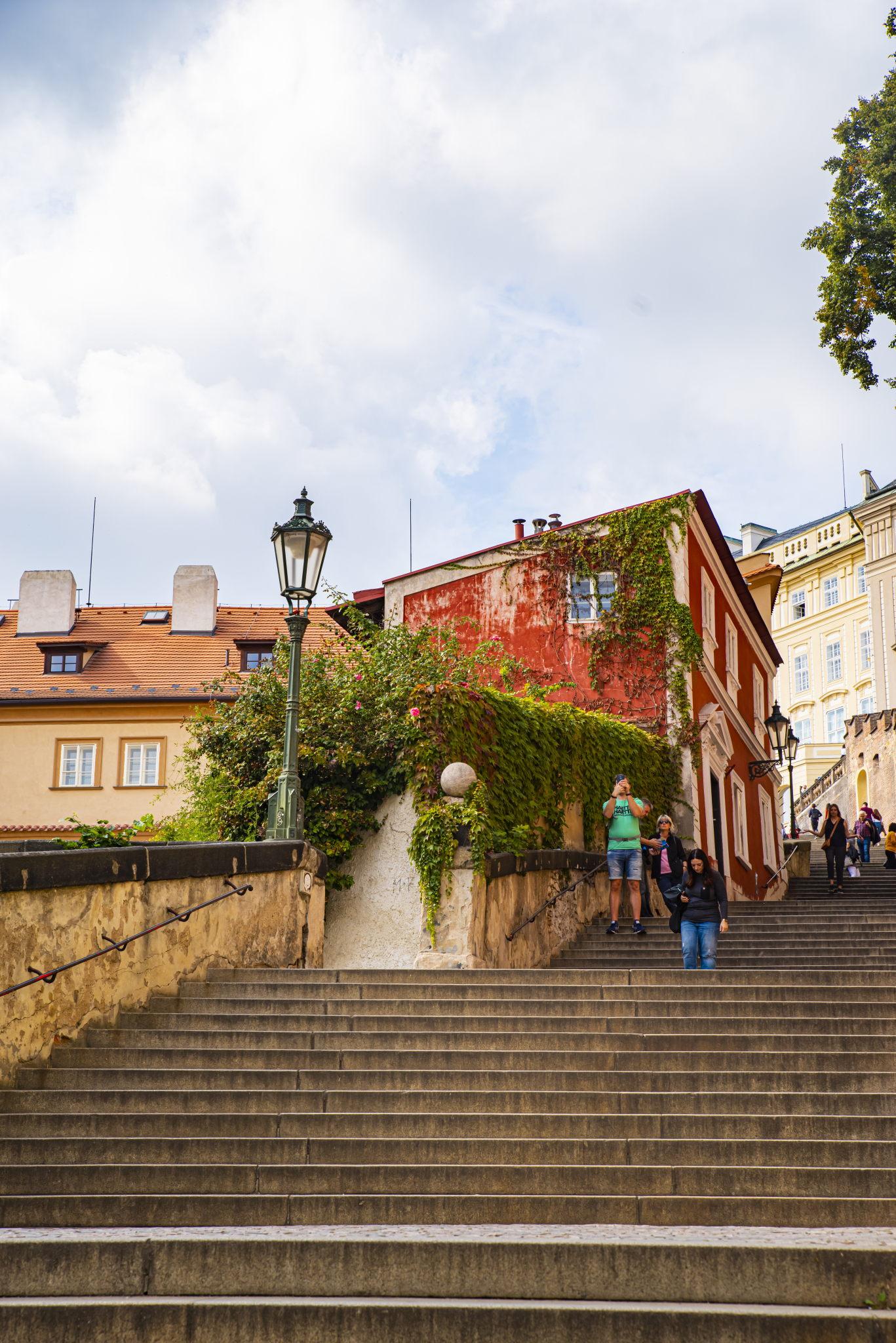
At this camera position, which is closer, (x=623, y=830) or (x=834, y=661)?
(x=623, y=830)

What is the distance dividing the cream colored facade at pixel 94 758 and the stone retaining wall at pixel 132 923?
20.9 meters

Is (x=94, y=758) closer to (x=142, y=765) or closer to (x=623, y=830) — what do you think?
(x=142, y=765)

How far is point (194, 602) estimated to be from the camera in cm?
3409

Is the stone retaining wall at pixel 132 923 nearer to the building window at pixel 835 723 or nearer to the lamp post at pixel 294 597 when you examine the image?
the lamp post at pixel 294 597

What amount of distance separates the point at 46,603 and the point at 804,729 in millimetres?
43870

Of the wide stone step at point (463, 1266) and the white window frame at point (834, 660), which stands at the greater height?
the white window frame at point (834, 660)

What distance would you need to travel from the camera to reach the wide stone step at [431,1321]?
4.30m

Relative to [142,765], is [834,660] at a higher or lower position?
higher

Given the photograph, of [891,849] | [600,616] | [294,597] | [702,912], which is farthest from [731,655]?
[294,597]

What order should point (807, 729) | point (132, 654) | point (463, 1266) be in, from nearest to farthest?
point (463, 1266) → point (132, 654) → point (807, 729)

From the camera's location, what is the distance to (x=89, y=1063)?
7.11m

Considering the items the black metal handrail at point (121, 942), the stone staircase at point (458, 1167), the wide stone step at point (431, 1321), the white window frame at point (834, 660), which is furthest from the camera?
the white window frame at point (834, 660)

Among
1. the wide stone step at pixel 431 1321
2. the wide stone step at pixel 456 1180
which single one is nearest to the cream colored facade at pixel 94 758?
the wide stone step at pixel 456 1180

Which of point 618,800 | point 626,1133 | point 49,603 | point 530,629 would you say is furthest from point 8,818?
point 626,1133
